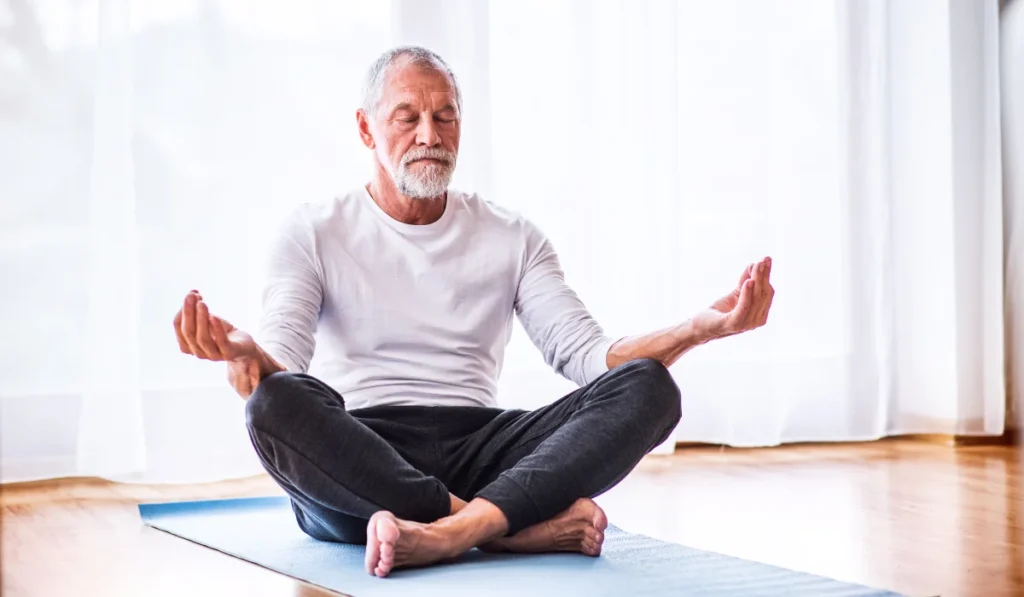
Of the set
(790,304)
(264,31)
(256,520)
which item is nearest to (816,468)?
(790,304)

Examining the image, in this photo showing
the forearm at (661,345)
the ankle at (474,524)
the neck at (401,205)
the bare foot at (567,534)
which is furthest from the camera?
the neck at (401,205)

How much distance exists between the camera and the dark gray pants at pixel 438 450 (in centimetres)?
168

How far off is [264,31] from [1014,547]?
6.86 ft

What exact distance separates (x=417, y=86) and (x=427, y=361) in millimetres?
471

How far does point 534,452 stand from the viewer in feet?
5.83

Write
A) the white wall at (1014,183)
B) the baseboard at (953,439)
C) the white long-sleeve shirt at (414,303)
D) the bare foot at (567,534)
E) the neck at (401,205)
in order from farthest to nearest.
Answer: the white wall at (1014,183)
the baseboard at (953,439)
the neck at (401,205)
the white long-sleeve shirt at (414,303)
the bare foot at (567,534)

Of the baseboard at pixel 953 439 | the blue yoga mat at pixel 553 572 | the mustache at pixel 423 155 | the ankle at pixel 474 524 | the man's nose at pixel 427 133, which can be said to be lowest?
the baseboard at pixel 953 439

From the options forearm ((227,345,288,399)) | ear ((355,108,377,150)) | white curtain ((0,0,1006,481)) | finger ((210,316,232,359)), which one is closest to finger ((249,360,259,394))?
forearm ((227,345,288,399))

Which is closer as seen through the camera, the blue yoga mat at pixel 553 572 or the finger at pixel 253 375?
the blue yoga mat at pixel 553 572

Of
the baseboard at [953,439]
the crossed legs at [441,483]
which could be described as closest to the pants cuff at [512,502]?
the crossed legs at [441,483]

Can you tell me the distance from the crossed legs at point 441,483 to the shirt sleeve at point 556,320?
156mm

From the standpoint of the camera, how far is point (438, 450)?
1942 mm

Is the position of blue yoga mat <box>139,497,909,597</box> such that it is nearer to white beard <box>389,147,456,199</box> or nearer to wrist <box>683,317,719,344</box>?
wrist <box>683,317,719,344</box>

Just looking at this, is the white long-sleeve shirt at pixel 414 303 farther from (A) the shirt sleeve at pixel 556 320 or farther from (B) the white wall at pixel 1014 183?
(B) the white wall at pixel 1014 183
